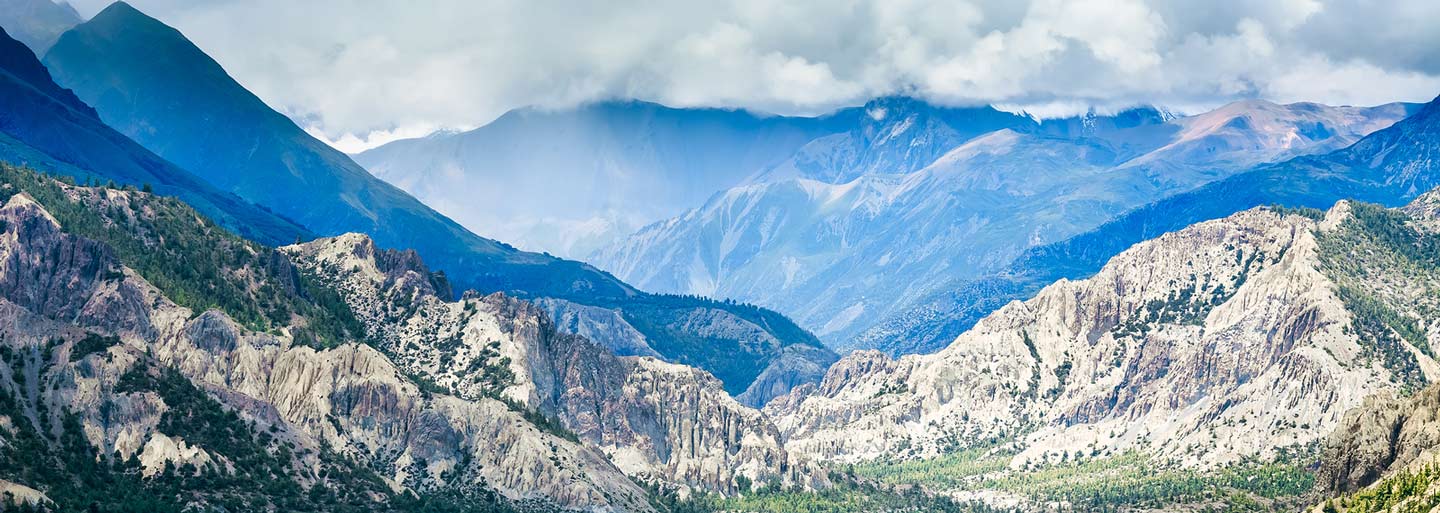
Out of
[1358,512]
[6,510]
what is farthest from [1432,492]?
[6,510]

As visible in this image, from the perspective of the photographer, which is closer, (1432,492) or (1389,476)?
(1432,492)

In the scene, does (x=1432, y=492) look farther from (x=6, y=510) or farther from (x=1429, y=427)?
(x=6, y=510)

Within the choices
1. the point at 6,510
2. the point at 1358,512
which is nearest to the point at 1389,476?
the point at 1358,512

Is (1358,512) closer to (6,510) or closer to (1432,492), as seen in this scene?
(1432,492)

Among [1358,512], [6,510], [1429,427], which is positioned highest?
[1429,427]

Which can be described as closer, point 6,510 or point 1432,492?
point 1432,492

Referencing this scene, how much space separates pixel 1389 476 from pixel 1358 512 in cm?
819

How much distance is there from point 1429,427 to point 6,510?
159m

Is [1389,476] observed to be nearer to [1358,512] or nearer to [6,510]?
[1358,512]

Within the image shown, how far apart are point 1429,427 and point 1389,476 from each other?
9171 millimetres

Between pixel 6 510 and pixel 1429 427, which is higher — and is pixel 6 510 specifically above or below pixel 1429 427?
below

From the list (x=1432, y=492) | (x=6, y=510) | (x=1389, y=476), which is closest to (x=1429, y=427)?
(x=1389, y=476)

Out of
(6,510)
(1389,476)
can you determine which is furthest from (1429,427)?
(6,510)

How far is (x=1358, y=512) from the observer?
189500 millimetres
